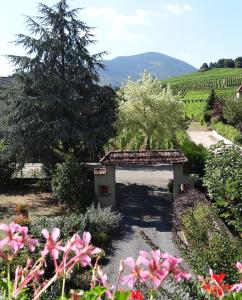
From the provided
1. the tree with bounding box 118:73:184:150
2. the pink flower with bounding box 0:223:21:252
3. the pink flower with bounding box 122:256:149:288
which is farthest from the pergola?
the pink flower with bounding box 122:256:149:288

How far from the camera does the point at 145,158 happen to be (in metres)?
17.3

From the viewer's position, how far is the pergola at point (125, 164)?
56.1 ft

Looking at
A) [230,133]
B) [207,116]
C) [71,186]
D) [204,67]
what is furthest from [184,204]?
[204,67]

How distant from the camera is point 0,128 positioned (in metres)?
19.7

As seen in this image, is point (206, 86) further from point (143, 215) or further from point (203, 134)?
point (143, 215)

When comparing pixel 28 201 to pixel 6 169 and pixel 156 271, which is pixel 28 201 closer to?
pixel 6 169

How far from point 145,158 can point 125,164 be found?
0.80 m

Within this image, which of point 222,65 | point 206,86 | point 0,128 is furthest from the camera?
point 222,65

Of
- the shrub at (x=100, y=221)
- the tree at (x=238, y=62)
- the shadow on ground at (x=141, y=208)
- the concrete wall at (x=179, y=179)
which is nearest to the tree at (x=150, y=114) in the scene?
the shadow on ground at (x=141, y=208)

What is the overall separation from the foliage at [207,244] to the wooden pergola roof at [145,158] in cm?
383

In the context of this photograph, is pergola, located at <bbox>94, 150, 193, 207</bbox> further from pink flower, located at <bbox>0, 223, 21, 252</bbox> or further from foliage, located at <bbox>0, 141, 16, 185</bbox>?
pink flower, located at <bbox>0, 223, 21, 252</bbox>

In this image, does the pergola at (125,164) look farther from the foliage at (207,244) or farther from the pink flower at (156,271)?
the pink flower at (156,271)

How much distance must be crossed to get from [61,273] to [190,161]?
54.7ft

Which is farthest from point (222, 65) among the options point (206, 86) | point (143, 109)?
point (143, 109)
